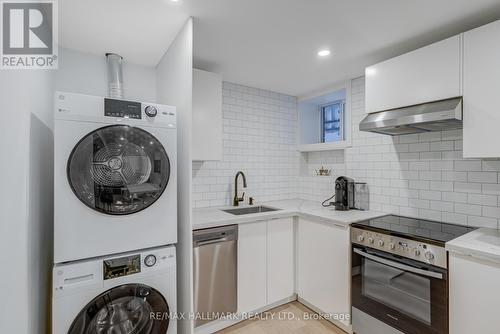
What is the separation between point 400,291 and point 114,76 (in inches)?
111

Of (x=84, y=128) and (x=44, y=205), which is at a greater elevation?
(x=84, y=128)

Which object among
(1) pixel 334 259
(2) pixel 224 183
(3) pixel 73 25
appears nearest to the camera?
(3) pixel 73 25

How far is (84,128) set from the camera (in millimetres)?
1388

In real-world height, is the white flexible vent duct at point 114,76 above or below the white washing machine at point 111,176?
above

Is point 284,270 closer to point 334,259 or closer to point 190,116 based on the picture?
point 334,259

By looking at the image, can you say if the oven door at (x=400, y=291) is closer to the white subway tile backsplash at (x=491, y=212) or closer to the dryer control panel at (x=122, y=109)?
Result: the white subway tile backsplash at (x=491, y=212)

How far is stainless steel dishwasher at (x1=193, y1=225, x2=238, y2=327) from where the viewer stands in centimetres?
194

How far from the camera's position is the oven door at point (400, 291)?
61.0 inches

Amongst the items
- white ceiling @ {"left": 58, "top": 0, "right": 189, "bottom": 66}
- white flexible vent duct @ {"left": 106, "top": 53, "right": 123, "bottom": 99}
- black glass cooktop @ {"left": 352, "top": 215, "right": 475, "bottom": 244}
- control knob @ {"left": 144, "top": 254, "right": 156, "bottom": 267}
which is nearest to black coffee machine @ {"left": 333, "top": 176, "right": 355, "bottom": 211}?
black glass cooktop @ {"left": 352, "top": 215, "right": 475, "bottom": 244}

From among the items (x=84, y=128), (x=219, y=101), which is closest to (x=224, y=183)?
(x=219, y=101)

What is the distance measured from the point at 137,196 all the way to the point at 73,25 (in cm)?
127

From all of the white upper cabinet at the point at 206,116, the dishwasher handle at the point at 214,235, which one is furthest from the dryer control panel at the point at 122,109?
the dishwasher handle at the point at 214,235

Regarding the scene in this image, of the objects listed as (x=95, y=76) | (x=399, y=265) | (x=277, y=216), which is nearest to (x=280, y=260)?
(x=277, y=216)

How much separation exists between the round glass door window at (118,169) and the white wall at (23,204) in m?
0.21
